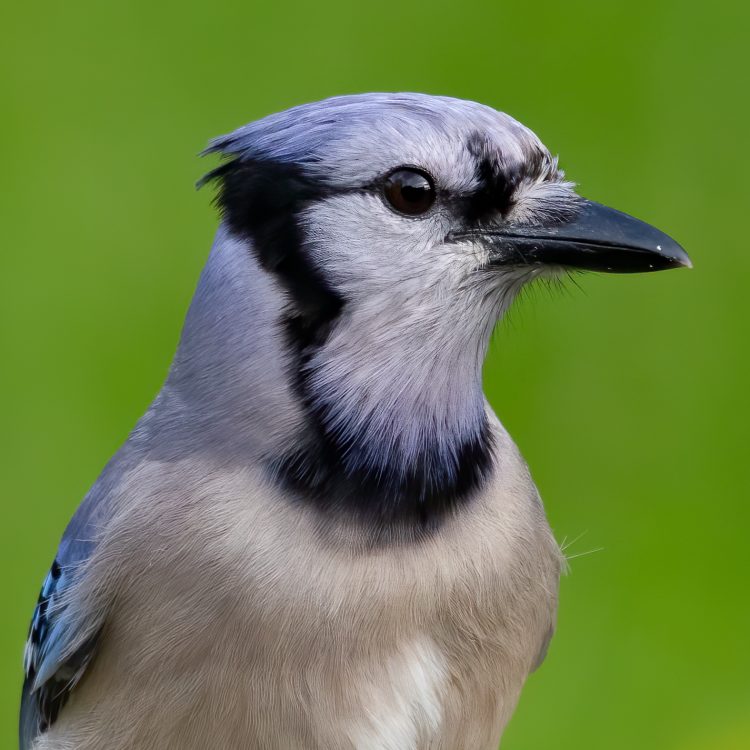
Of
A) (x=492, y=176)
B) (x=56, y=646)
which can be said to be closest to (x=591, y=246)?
(x=492, y=176)

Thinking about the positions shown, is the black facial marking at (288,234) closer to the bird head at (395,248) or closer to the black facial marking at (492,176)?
the bird head at (395,248)

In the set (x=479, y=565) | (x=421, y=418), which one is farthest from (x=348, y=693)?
(x=421, y=418)

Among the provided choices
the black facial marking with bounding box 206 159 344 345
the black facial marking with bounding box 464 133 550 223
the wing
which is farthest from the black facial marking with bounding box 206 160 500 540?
the wing

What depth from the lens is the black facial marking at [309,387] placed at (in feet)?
5.13

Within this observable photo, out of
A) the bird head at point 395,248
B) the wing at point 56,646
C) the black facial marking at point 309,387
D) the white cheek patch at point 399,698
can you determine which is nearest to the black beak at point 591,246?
the bird head at point 395,248

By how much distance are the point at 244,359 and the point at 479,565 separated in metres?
0.37

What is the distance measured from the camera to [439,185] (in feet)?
5.13

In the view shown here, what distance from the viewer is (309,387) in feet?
5.18

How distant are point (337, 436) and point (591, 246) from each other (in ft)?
1.18

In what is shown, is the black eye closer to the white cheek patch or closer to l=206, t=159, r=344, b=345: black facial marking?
l=206, t=159, r=344, b=345: black facial marking

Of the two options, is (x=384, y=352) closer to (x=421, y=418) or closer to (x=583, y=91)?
(x=421, y=418)

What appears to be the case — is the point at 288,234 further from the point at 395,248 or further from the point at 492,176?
the point at 492,176

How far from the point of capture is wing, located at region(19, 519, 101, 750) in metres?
1.75

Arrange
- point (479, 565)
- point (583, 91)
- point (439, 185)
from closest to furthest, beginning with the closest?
point (439, 185) → point (479, 565) → point (583, 91)
